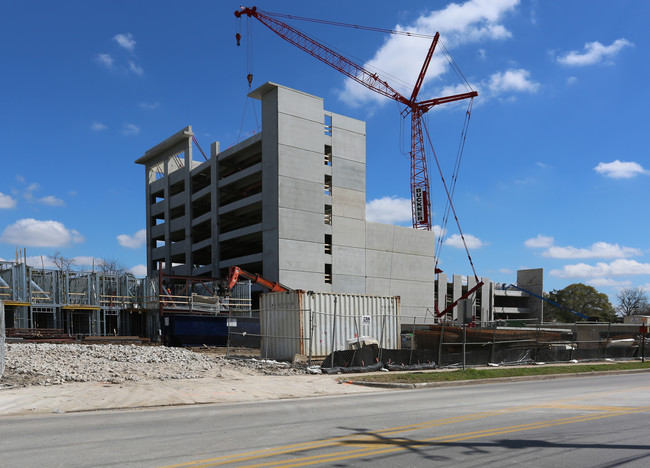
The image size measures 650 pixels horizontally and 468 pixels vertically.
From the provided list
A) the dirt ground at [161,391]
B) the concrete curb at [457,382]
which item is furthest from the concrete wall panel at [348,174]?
the dirt ground at [161,391]

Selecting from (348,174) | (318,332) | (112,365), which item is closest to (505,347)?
(318,332)

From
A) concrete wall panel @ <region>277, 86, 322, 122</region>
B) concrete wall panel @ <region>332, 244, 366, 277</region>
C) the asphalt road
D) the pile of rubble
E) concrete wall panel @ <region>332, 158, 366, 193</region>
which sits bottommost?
the pile of rubble

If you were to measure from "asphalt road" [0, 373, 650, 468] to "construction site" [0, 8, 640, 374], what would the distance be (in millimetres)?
8442

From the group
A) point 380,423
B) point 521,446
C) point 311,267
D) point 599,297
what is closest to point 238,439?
point 380,423

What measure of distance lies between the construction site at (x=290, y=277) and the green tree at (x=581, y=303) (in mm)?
19335

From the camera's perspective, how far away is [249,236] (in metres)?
62.8

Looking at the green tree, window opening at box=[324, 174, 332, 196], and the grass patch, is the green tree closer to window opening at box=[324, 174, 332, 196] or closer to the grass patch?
window opening at box=[324, 174, 332, 196]

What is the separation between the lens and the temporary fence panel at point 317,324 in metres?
23.8

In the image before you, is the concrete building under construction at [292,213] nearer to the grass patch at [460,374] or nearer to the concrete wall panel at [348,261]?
the concrete wall panel at [348,261]

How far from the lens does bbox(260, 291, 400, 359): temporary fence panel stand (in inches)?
937

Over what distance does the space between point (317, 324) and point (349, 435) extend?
620 inches

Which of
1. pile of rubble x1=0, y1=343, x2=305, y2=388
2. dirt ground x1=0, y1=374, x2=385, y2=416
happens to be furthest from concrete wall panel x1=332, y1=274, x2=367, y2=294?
dirt ground x1=0, y1=374, x2=385, y2=416

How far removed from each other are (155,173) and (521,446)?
260ft

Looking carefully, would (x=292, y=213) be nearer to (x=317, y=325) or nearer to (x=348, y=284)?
(x=348, y=284)
